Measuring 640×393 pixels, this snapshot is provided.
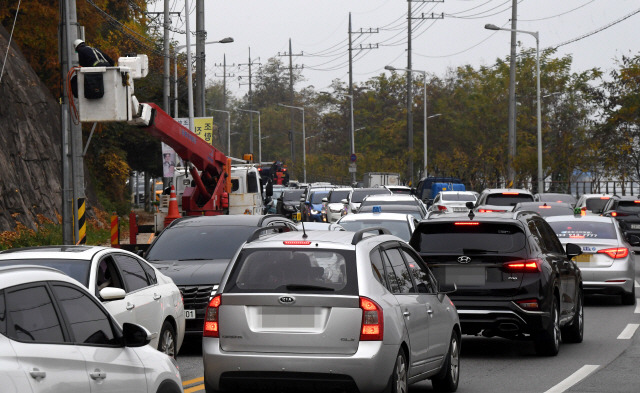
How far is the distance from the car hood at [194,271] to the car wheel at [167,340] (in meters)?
1.81

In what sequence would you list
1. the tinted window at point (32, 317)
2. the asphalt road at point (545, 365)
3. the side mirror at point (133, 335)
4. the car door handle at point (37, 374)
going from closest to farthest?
the car door handle at point (37, 374) → the tinted window at point (32, 317) → the side mirror at point (133, 335) → the asphalt road at point (545, 365)

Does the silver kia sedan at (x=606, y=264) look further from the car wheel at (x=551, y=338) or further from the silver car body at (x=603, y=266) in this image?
the car wheel at (x=551, y=338)

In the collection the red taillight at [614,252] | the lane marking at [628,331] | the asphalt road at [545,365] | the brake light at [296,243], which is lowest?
the lane marking at [628,331]

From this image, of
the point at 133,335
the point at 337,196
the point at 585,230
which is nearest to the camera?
the point at 133,335

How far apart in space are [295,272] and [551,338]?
5174 millimetres

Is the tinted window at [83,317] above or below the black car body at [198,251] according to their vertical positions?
above

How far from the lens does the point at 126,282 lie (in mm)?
11234

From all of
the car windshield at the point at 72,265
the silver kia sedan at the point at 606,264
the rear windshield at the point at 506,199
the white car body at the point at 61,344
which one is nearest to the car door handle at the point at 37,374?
the white car body at the point at 61,344

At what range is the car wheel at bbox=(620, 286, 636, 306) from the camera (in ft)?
63.9

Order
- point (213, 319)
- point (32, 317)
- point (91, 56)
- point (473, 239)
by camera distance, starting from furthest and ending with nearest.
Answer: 1. point (91, 56)
2. point (473, 239)
3. point (213, 319)
4. point (32, 317)

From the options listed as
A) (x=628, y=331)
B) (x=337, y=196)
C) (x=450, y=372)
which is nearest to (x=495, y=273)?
(x=450, y=372)

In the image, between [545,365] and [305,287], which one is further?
[545,365]

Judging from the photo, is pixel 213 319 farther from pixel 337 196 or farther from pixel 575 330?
pixel 337 196

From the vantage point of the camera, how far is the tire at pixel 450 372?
1060 cm
